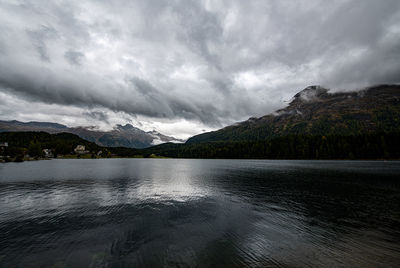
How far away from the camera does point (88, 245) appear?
19250 mm

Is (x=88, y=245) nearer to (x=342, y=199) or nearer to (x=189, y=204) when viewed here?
(x=189, y=204)

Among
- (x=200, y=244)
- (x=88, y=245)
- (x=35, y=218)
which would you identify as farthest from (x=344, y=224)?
(x=35, y=218)

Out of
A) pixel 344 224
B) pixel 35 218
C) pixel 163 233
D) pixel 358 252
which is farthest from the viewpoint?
pixel 35 218

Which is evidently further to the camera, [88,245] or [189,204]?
[189,204]

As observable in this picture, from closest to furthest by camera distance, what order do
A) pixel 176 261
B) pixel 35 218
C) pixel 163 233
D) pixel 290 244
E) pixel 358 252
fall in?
1. pixel 176 261
2. pixel 358 252
3. pixel 290 244
4. pixel 163 233
5. pixel 35 218

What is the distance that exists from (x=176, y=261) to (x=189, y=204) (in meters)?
20.3

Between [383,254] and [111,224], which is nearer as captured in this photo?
[383,254]

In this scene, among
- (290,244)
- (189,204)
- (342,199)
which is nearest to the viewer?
(290,244)

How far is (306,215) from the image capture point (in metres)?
28.7

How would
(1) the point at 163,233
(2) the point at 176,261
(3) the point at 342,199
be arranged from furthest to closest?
(3) the point at 342,199 → (1) the point at 163,233 → (2) the point at 176,261

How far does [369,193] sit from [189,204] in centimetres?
4395

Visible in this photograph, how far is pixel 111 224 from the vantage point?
83.0 ft

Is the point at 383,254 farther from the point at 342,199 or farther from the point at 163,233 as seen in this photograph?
the point at 342,199

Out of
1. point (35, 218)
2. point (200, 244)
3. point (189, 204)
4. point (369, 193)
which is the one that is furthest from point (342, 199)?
point (35, 218)
